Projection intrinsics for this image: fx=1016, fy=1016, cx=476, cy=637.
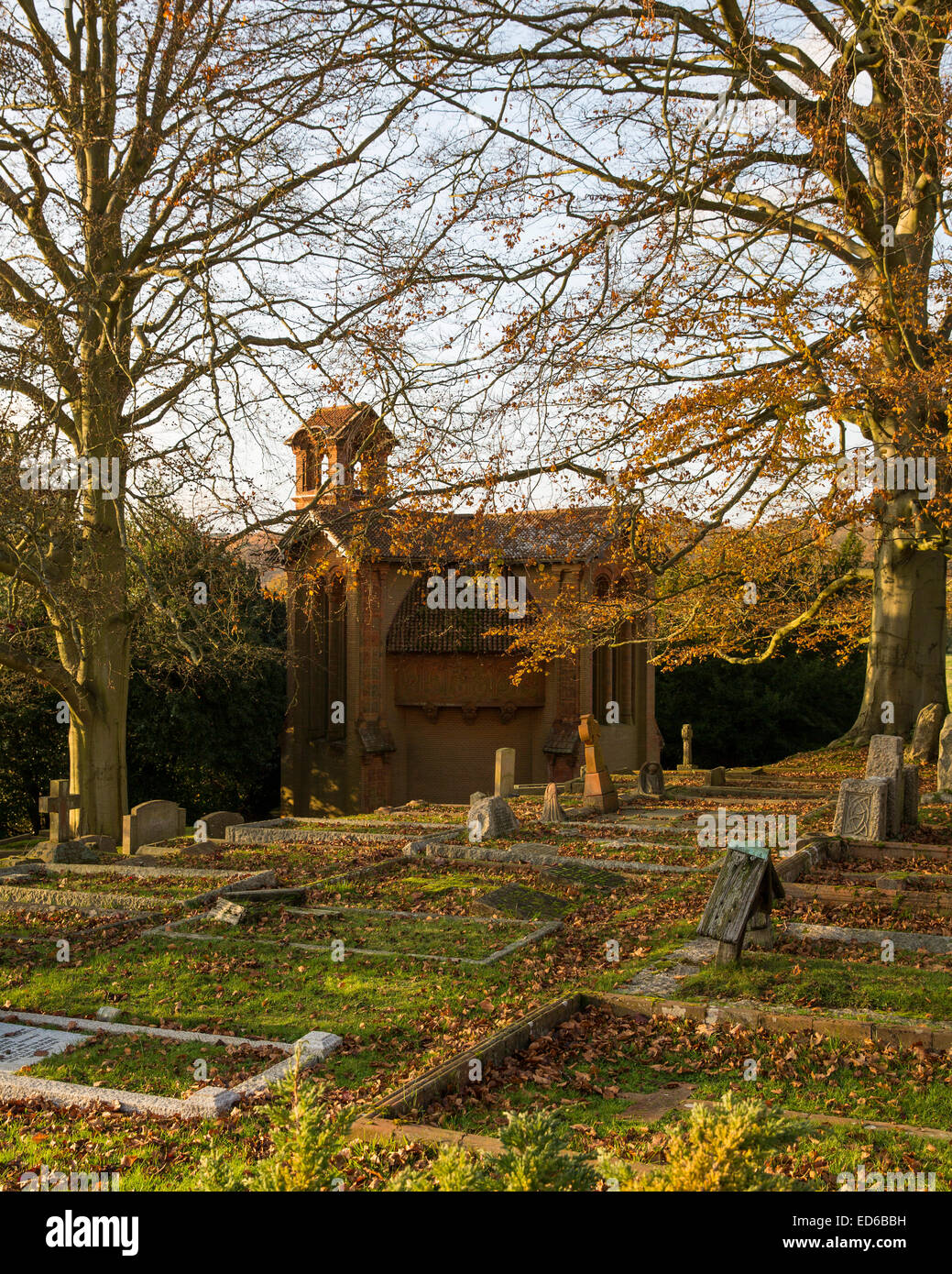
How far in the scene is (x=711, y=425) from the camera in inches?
587

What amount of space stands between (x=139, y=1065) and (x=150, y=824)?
9.03 metres

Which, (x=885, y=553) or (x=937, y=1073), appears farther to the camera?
(x=885, y=553)

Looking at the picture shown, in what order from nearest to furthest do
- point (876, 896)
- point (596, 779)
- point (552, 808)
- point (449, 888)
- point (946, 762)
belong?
point (876, 896) < point (449, 888) < point (946, 762) < point (552, 808) < point (596, 779)

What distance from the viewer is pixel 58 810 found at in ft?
52.2

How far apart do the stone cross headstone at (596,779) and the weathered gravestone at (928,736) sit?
5805 millimetres

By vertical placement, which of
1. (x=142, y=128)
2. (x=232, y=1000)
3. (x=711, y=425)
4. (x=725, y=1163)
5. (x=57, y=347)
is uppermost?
(x=142, y=128)

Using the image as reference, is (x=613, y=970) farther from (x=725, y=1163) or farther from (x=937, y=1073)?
(x=725, y=1163)

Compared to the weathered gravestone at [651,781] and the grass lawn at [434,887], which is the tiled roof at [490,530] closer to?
the weathered gravestone at [651,781]

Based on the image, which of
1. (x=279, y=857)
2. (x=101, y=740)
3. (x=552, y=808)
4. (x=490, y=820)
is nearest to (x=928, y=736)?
(x=552, y=808)

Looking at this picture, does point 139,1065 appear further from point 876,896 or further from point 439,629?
point 439,629

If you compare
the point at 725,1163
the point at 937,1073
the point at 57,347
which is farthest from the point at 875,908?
the point at 57,347

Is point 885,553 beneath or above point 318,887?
above

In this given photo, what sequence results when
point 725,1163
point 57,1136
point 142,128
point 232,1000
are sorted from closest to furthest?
point 725,1163 → point 57,1136 → point 232,1000 → point 142,128

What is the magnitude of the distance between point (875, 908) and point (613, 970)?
329cm
